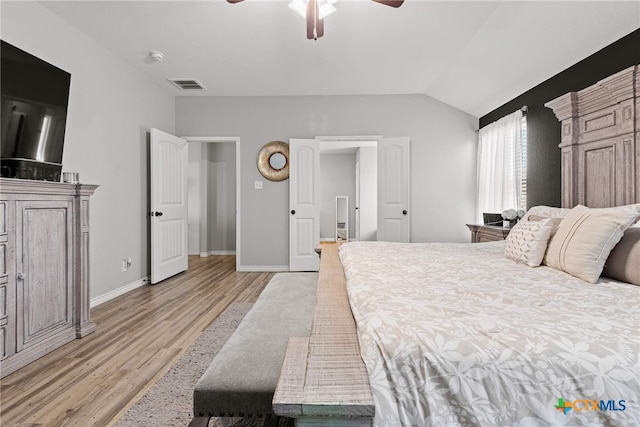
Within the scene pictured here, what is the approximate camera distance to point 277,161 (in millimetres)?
4906

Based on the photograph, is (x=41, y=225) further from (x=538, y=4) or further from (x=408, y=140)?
(x=408, y=140)

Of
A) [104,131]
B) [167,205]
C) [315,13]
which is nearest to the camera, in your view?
[315,13]

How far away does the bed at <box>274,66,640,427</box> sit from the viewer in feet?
2.52

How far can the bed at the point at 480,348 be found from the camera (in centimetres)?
77

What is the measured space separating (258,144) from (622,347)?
4692 mm

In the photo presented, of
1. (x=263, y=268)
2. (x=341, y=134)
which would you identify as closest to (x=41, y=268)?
(x=263, y=268)

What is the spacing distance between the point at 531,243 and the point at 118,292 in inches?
154

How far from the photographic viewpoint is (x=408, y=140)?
481 cm

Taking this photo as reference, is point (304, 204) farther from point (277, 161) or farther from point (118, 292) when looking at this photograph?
point (118, 292)

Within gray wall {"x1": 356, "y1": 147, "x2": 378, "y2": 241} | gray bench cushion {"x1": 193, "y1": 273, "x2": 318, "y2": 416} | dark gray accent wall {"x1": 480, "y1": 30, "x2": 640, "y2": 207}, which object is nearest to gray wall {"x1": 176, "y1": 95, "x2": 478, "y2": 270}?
dark gray accent wall {"x1": 480, "y1": 30, "x2": 640, "y2": 207}

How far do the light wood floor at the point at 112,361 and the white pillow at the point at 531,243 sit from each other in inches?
87.9

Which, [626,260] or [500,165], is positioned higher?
[500,165]

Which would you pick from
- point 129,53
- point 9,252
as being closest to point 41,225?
point 9,252

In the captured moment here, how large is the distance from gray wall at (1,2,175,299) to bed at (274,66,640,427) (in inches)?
115
